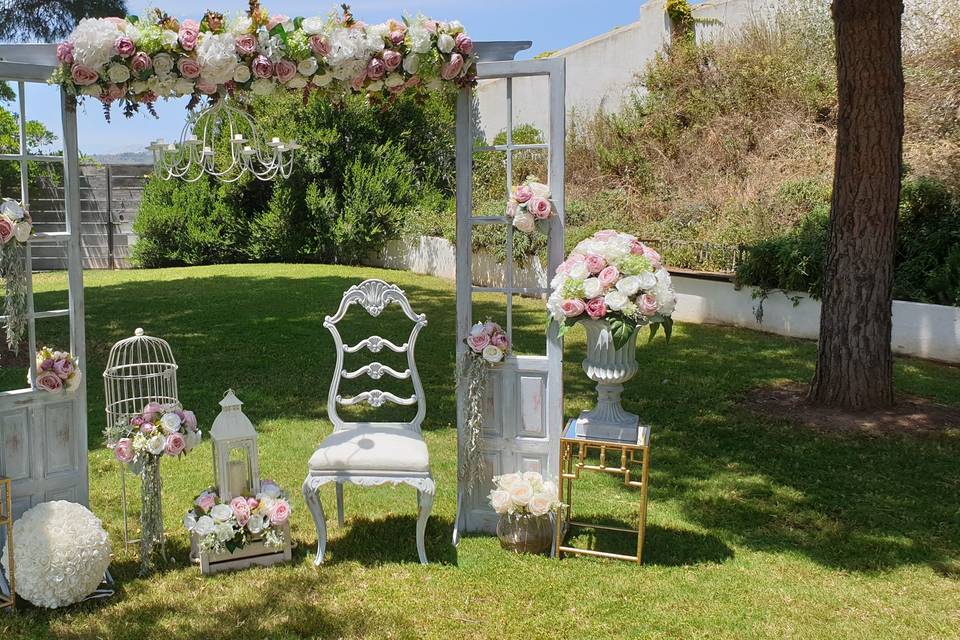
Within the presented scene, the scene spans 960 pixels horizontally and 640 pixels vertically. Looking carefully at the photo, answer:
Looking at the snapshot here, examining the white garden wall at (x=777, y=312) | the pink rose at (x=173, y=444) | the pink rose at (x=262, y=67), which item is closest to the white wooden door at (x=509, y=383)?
the pink rose at (x=262, y=67)

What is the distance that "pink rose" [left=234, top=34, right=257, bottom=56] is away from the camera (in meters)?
3.54

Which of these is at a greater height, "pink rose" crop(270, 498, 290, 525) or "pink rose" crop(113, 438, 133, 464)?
"pink rose" crop(113, 438, 133, 464)

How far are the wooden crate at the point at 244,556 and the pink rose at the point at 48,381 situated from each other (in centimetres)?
88

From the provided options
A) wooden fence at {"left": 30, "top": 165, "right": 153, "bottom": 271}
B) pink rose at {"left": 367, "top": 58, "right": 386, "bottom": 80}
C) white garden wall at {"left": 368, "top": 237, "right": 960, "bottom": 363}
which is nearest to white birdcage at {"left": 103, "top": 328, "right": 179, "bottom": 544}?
pink rose at {"left": 367, "top": 58, "right": 386, "bottom": 80}

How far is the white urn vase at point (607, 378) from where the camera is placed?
12.3 ft

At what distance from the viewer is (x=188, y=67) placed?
11.6 ft

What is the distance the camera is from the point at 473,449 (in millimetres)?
4031

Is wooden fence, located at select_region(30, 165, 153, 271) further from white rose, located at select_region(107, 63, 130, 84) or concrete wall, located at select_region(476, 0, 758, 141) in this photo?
white rose, located at select_region(107, 63, 130, 84)

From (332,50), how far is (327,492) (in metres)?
2.41

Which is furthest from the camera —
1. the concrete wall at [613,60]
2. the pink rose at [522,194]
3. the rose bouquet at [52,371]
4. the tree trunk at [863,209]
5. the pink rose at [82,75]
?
the concrete wall at [613,60]

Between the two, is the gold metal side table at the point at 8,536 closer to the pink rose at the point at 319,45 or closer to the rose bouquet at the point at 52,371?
the rose bouquet at the point at 52,371

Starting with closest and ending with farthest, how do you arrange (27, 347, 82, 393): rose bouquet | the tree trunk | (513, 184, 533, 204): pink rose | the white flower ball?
the white flower ball < (27, 347, 82, 393): rose bouquet < (513, 184, 533, 204): pink rose < the tree trunk

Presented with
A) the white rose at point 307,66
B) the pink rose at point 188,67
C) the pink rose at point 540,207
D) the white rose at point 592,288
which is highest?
the white rose at point 307,66

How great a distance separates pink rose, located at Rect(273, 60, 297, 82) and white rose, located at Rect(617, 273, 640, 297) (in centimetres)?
170
